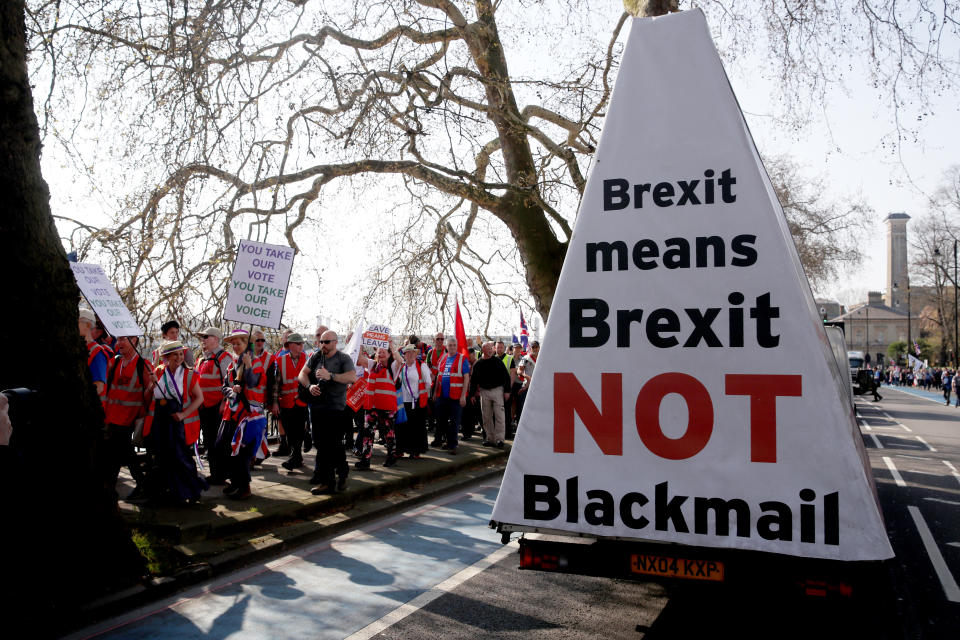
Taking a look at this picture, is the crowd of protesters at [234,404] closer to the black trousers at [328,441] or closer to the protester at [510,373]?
the black trousers at [328,441]

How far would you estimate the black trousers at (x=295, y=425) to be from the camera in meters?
11.1

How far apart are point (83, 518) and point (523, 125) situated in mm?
9531

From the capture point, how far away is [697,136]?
413 cm

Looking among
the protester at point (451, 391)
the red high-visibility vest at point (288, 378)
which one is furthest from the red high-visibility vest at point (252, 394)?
the protester at point (451, 391)

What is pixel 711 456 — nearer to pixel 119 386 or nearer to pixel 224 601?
pixel 224 601

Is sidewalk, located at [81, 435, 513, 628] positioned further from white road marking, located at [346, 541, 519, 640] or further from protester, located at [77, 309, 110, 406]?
white road marking, located at [346, 541, 519, 640]

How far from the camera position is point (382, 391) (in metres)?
11.9

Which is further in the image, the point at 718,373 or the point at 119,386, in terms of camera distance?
the point at 119,386

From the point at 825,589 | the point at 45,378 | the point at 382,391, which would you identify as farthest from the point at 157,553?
the point at 382,391

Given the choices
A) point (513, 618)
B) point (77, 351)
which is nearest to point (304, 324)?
point (77, 351)

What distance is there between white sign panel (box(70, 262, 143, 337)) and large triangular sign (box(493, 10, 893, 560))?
5.84 m

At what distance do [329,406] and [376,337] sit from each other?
160 inches

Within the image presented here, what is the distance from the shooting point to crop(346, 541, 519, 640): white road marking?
5153mm

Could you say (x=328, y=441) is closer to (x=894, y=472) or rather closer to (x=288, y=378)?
(x=288, y=378)
